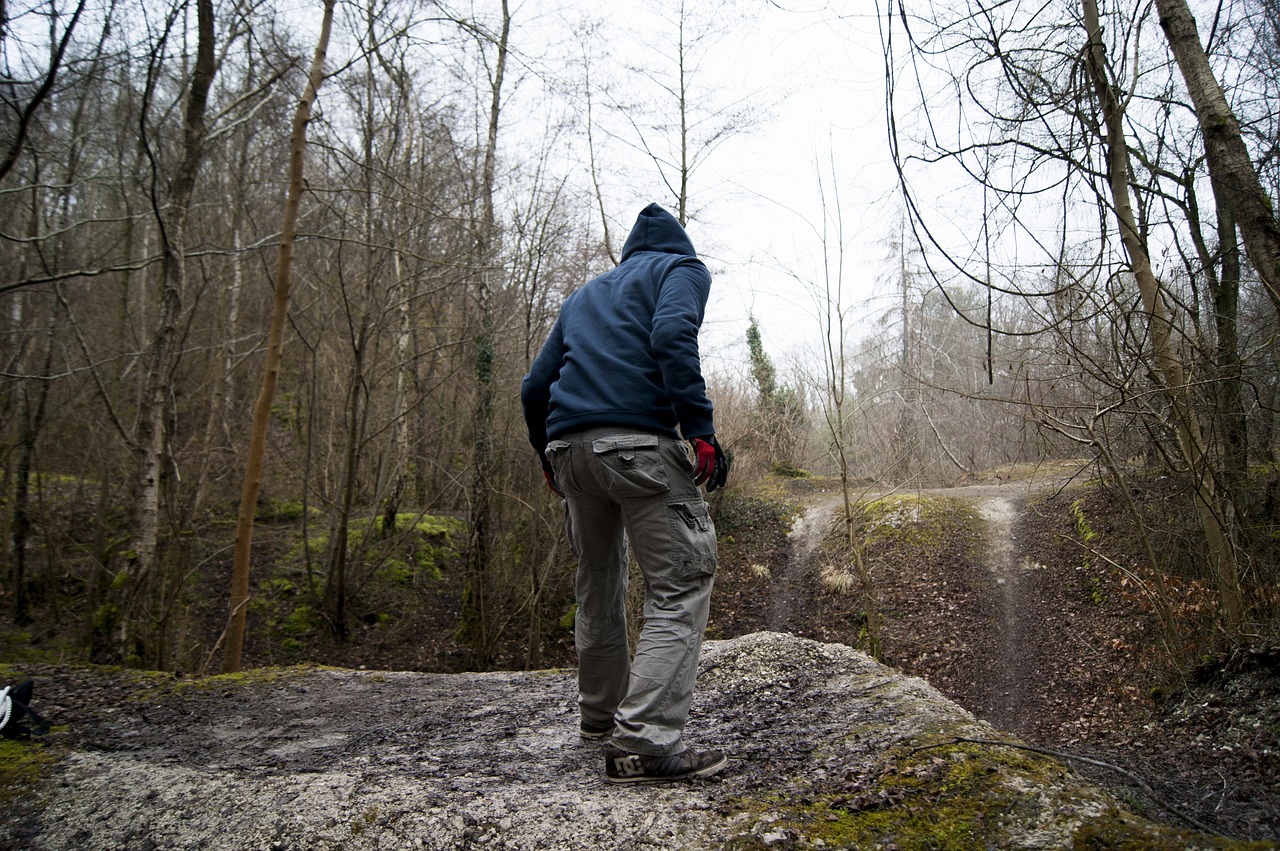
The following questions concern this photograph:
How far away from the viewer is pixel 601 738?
3326mm

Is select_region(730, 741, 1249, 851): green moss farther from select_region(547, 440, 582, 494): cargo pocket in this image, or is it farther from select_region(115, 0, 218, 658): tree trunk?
select_region(115, 0, 218, 658): tree trunk

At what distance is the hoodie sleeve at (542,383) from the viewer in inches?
130

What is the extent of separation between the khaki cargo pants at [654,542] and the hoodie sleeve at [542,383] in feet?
1.31

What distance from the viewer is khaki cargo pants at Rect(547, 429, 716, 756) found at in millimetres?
2705

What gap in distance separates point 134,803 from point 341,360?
34.7ft

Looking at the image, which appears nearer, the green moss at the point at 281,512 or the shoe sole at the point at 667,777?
the shoe sole at the point at 667,777

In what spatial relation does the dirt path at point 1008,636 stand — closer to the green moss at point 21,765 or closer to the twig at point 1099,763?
the twig at point 1099,763

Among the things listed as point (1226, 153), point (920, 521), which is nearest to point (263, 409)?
point (1226, 153)

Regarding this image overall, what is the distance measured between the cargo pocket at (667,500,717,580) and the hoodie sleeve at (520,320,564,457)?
714mm

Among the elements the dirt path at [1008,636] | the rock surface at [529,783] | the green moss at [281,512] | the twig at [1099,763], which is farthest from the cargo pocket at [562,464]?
the green moss at [281,512]

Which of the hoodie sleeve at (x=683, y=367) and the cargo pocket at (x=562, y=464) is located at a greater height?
the hoodie sleeve at (x=683, y=367)

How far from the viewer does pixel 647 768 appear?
8.83ft

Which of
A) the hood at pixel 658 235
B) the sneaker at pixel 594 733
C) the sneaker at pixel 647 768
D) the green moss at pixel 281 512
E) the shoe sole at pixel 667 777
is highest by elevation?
the hood at pixel 658 235

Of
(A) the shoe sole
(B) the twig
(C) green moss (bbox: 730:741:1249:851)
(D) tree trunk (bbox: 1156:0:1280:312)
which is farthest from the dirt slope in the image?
(D) tree trunk (bbox: 1156:0:1280:312)
